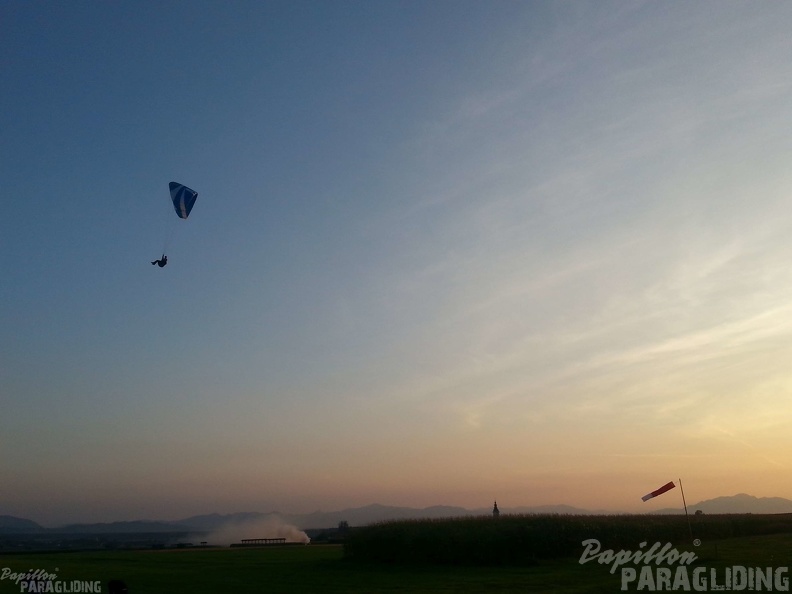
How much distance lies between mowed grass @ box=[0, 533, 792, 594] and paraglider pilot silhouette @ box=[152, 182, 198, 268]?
20.8 metres

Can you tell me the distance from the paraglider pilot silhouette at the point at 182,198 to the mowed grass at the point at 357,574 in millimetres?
20755

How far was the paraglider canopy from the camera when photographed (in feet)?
128

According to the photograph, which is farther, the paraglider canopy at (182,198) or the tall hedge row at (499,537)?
the tall hedge row at (499,537)

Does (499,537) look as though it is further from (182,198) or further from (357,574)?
(182,198)

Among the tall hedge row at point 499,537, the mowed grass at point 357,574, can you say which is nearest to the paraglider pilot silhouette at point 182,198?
the mowed grass at point 357,574

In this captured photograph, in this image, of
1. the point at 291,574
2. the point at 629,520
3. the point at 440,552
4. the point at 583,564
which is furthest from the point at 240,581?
the point at 629,520

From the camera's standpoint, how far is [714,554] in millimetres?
37438

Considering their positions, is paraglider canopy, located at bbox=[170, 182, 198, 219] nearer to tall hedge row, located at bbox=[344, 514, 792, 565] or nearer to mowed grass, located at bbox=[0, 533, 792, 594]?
mowed grass, located at bbox=[0, 533, 792, 594]

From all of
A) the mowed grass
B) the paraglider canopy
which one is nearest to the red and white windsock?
the mowed grass

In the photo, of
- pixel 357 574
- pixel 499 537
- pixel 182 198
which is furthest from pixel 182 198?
pixel 499 537

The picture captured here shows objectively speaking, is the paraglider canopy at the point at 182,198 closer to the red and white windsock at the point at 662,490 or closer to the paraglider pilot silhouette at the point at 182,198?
the paraglider pilot silhouette at the point at 182,198

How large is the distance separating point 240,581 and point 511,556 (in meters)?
19.2

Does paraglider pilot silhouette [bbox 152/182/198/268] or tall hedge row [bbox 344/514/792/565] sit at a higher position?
paraglider pilot silhouette [bbox 152/182/198/268]

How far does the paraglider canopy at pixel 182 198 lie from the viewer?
39.1m
